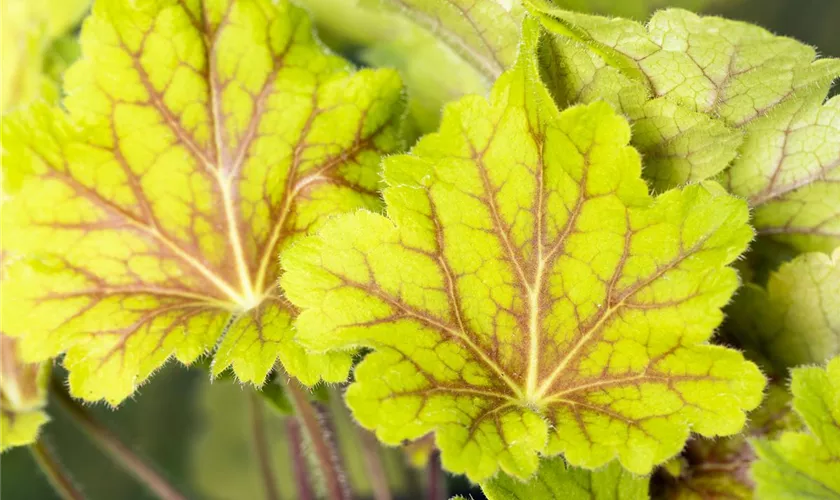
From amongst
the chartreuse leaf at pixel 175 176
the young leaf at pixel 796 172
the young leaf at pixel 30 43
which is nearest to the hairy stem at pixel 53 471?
the chartreuse leaf at pixel 175 176

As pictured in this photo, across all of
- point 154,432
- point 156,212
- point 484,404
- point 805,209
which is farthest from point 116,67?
point 154,432

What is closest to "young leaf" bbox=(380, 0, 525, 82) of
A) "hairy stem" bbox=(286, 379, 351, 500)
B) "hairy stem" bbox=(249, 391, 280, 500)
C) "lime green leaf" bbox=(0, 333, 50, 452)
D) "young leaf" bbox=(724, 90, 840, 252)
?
"young leaf" bbox=(724, 90, 840, 252)

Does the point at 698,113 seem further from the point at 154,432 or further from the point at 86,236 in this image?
the point at 154,432

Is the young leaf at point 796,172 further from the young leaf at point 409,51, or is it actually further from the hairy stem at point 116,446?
the hairy stem at point 116,446

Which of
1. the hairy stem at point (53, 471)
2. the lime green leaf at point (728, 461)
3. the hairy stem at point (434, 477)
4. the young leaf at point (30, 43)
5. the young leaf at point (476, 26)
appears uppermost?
the young leaf at point (476, 26)

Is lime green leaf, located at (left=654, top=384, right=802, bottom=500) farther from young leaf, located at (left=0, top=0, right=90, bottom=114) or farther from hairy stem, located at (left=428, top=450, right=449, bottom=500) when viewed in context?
young leaf, located at (left=0, top=0, right=90, bottom=114)

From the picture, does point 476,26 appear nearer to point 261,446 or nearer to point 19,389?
point 19,389

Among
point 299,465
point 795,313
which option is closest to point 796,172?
point 795,313
